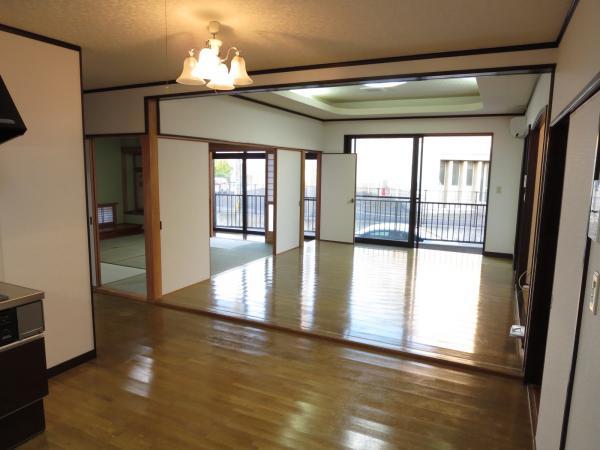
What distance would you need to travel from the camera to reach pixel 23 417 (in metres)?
2.21

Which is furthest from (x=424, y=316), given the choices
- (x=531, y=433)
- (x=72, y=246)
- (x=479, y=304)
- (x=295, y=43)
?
(x=72, y=246)

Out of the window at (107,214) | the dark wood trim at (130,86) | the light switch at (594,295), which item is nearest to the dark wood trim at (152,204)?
the dark wood trim at (130,86)

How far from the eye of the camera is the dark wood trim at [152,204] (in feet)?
14.0

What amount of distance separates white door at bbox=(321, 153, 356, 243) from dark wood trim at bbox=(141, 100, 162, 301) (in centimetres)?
439

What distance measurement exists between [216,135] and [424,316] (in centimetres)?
333

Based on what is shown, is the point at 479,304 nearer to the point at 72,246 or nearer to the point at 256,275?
the point at 256,275

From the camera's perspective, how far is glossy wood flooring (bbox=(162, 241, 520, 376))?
348 centimetres

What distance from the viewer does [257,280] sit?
5.37 metres

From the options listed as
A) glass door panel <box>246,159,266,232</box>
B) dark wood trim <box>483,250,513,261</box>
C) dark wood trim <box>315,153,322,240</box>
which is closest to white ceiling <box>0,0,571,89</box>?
dark wood trim <box>483,250,513,261</box>

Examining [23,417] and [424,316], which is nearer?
[23,417]

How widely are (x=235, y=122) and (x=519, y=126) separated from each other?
4.35 meters

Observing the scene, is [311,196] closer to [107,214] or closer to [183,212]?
[183,212]

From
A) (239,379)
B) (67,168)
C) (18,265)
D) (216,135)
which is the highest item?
(216,135)

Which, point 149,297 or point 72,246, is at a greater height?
point 72,246
